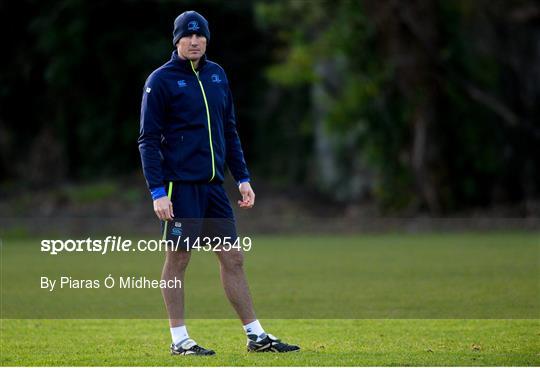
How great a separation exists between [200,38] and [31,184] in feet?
78.8

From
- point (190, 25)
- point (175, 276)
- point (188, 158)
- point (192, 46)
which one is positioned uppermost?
point (190, 25)

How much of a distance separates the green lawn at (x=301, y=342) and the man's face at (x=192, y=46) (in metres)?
2.03

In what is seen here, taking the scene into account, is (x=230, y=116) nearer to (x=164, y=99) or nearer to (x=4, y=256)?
(x=164, y=99)

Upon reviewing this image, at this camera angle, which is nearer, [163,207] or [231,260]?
[163,207]

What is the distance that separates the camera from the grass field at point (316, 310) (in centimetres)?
742

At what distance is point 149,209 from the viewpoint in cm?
2722

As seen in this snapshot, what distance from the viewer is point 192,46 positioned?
729 centimetres

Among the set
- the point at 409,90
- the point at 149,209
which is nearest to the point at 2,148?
the point at 149,209

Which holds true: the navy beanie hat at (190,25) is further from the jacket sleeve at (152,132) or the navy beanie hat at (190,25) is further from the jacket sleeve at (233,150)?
the jacket sleeve at (233,150)

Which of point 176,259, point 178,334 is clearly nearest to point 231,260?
point 176,259

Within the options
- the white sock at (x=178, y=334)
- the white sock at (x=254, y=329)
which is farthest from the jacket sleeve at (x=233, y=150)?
the white sock at (x=178, y=334)

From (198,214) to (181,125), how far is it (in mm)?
614

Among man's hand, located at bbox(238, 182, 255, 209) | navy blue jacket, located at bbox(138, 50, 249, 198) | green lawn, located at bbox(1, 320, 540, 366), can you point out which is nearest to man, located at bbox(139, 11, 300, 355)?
navy blue jacket, located at bbox(138, 50, 249, 198)

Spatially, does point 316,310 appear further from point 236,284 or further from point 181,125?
point 181,125
